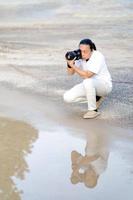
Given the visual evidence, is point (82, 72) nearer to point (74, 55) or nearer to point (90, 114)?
point (74, 55)

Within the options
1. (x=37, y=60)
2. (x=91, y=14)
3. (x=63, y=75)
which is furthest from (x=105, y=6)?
(x=63, y=75)

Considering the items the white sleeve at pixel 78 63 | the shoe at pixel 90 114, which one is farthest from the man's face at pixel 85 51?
the shoe at pixel 90 114

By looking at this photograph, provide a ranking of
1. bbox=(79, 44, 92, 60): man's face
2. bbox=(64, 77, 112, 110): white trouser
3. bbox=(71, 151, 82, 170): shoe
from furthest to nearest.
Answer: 1. bbox=(64, 77, 112, 110): white trouser
2. bbox=(79, 44, 92, 60): man's face
3. bbox=(71, 151, 82, 170): shoe

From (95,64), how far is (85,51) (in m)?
0.26

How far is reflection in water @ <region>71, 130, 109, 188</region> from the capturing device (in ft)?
20.4

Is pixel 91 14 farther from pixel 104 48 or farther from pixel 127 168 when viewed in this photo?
pixel 127 168

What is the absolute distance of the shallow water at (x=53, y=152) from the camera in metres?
5.83

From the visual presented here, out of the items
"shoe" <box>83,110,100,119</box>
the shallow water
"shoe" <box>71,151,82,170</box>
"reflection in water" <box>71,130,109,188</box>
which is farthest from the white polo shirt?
"shoe" <box>71,151,82,170</box>

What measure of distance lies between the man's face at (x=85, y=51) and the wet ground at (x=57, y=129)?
95cm

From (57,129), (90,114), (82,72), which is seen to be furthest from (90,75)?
(57,129)

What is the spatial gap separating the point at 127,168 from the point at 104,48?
8692mm

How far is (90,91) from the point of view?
8531 millimetres

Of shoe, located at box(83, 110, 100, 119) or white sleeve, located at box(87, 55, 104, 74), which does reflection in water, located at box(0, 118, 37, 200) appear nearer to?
shoe, located at box(83, 110, 100, 119)

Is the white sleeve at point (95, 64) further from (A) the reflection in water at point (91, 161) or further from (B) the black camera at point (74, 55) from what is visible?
(A) the reflection in water at point (91, 161)
